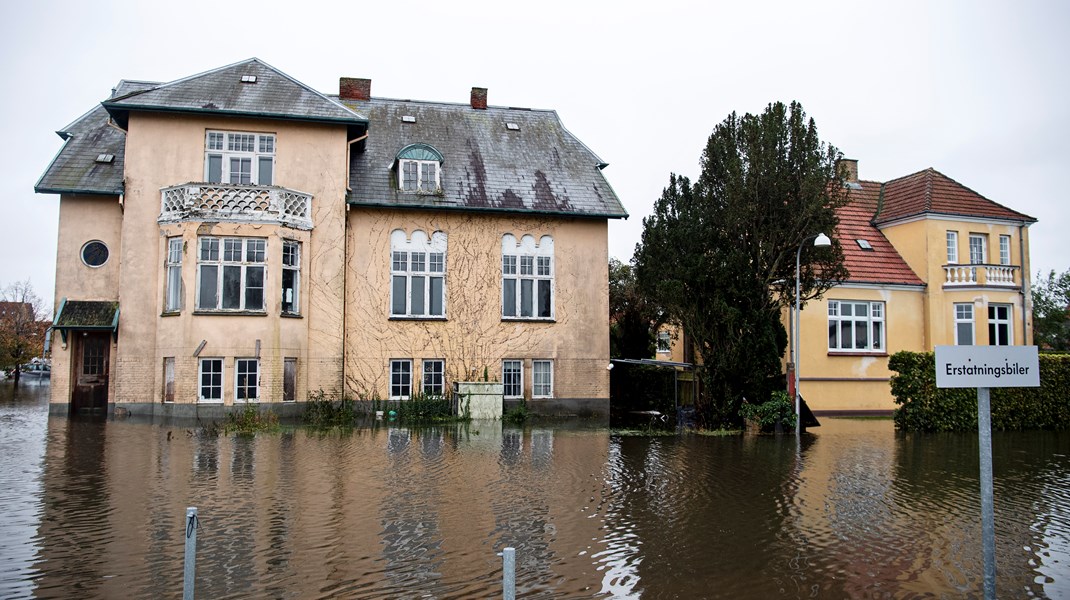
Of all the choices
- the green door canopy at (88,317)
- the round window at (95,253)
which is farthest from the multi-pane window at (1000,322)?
the round window at (95,253)

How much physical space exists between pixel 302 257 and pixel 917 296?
21687 millimetres

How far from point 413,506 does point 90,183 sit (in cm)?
1897

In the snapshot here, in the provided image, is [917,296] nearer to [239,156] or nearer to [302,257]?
[302,257]

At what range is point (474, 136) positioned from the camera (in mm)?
28922

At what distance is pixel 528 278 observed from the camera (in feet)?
87.4

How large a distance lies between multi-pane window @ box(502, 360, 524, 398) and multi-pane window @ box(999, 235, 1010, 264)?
61.6ft

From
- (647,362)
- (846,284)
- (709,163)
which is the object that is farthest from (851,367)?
(709,163)

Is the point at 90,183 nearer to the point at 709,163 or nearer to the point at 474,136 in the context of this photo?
the point at 474,136

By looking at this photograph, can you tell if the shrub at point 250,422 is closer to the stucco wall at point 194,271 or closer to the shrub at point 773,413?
the stucco wall at point 194,271

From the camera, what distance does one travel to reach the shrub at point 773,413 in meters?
21.0

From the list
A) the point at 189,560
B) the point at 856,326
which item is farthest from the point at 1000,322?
the point at 189,560

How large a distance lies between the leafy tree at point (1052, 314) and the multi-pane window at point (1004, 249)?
7939 millimetres

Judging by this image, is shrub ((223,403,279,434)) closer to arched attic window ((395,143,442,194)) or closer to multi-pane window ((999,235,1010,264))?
arched attic window ((395,143,442,194))

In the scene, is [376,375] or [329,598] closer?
[329,598]
